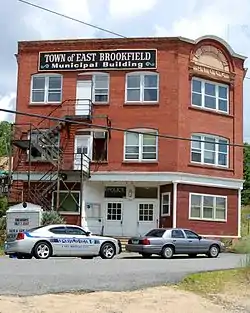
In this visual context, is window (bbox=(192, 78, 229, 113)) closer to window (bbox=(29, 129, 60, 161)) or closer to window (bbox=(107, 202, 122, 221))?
window (bbox=(107, 202, 122, 221))

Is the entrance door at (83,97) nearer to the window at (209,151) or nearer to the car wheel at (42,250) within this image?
the window at (209,151)

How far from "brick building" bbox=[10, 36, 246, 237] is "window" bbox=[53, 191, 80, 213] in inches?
2.6

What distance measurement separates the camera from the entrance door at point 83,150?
37719mm

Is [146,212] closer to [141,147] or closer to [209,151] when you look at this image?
[141,147]

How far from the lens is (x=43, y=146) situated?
37.7 m

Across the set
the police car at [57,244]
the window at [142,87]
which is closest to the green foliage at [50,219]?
the police car at [57,244]

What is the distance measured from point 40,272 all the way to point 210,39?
25.9m

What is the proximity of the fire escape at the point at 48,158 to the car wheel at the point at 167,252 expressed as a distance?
9819 mm

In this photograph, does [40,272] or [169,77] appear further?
[169,77]

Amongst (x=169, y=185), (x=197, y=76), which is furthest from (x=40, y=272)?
(x=197, y=76)

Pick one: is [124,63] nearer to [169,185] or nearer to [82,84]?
[82,84]

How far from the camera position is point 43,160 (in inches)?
1517

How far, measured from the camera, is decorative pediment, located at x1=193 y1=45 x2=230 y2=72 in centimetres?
3922

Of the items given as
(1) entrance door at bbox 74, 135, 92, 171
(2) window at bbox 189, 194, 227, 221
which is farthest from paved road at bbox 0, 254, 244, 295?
(2) window at bbox 189, 194, 227, 221
